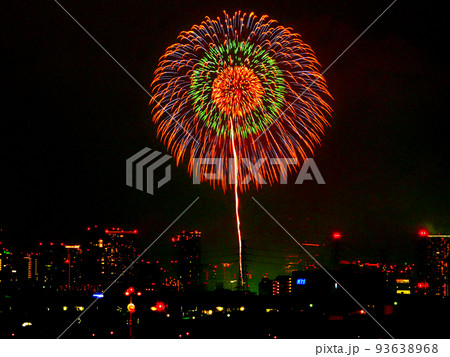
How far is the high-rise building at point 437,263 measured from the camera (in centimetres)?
5584

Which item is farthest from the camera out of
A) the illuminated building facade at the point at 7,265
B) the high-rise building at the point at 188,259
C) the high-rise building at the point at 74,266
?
the high-rise building at the point at 74,266

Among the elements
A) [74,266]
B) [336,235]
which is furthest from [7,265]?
[336,235]

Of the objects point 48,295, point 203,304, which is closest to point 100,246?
point 48,295

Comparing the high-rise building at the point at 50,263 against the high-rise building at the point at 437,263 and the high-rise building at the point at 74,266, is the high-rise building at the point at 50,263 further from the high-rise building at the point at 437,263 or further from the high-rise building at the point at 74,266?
the high-rise building at the point at 437,263

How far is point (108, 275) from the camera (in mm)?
85062

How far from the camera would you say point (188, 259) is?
6931cm

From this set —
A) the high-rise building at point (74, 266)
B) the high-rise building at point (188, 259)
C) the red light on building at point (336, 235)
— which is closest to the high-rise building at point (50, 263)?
the high-rise building at point (74, 266)

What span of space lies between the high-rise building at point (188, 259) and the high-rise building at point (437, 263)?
27504 millimetres

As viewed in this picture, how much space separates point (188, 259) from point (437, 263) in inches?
1193

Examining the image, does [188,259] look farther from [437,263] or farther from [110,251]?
[437,263]

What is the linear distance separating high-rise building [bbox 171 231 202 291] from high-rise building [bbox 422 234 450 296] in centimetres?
2750

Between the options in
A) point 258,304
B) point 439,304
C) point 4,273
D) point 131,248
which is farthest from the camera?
point 131,248
